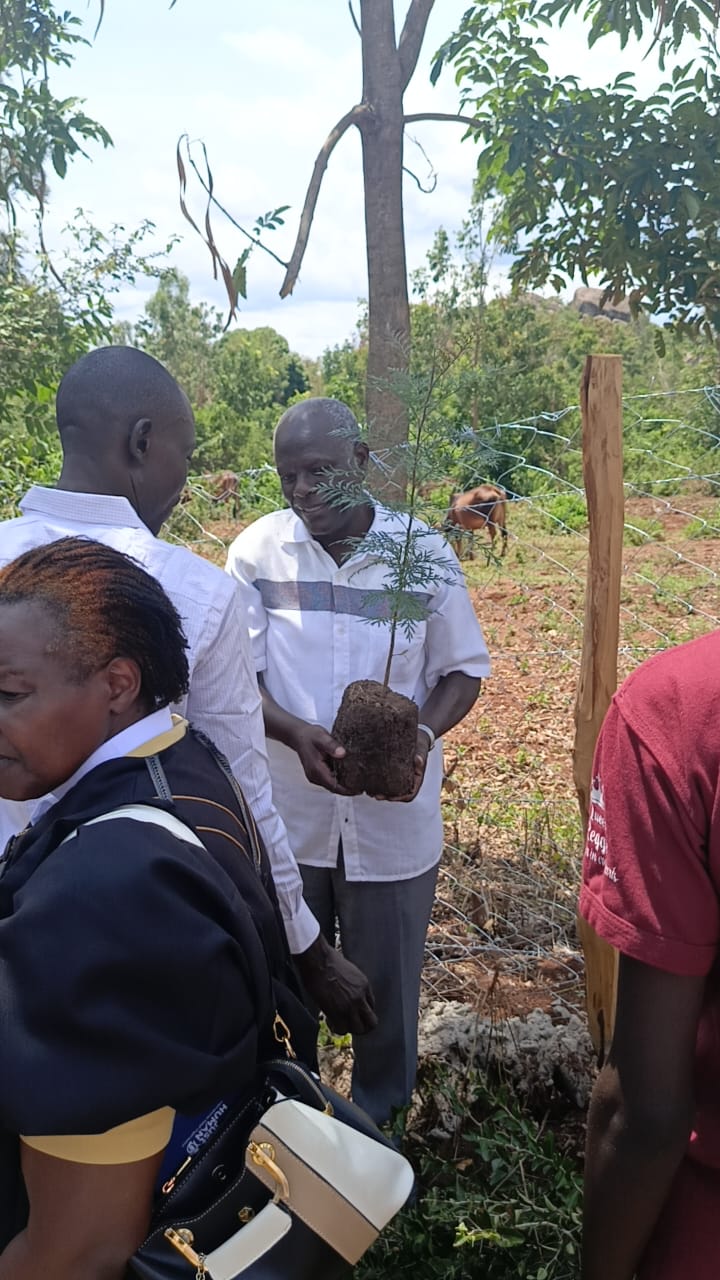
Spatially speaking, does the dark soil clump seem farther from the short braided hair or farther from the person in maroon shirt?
the person in maroon shirt

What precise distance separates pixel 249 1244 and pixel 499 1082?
1.80 metres

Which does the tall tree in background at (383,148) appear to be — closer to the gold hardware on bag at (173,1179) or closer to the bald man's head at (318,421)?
the bald man's head at (318,421)

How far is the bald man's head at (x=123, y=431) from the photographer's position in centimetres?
188

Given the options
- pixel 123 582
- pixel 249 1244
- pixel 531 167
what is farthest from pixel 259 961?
pixel 531 167

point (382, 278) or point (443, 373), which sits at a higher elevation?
point (382, 278)

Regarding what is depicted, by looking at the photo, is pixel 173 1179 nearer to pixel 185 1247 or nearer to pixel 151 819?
pixel 185 1247

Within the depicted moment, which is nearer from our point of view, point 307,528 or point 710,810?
point 710,810

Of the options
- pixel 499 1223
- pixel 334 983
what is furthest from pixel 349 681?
pixel 499 1223

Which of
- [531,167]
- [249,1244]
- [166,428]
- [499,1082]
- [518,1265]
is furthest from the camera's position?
[531,167]

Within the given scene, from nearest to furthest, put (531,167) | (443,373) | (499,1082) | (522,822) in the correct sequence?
(443,373) < (499,1082) < (531,167) < (522,822)

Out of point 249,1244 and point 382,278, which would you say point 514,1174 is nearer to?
point 249,1244

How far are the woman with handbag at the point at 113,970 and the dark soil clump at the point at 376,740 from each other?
40.3 inches

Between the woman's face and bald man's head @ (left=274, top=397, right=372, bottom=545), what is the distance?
1.25 meters

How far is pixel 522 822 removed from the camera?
4562 mm
